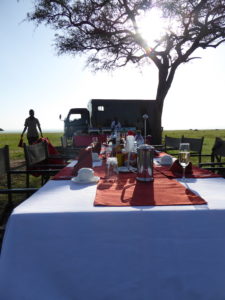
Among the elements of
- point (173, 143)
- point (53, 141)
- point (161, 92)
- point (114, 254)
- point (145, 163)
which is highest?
point (161, 92)

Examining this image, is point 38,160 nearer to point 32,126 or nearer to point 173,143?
point 173,143

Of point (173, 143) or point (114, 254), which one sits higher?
point (173, 143)

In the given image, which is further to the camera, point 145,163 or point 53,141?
point 53,141

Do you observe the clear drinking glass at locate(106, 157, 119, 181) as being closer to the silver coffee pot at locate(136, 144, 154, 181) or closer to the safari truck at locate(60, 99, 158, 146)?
the silver coffee pot at locate(136, 144, 154, 181)

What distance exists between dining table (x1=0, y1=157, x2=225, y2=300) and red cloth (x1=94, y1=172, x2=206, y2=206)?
0.24 ft

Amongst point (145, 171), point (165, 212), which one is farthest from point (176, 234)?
point (145, 171)

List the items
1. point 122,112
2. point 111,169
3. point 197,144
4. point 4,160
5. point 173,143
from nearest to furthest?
point 111,169 → point 4,160 → point 197,144 → point 173,143 → point 122,112

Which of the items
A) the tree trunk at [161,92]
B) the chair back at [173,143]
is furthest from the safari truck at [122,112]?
the chair back at [173,143]

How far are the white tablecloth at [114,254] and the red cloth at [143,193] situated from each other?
3.1 inches

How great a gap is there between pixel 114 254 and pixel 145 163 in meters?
0.67

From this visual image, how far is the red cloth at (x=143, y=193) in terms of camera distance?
122 centimetres

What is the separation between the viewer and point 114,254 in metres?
1.04

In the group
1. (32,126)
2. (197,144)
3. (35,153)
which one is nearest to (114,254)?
(35,153)

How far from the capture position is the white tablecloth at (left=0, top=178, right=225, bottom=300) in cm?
100
